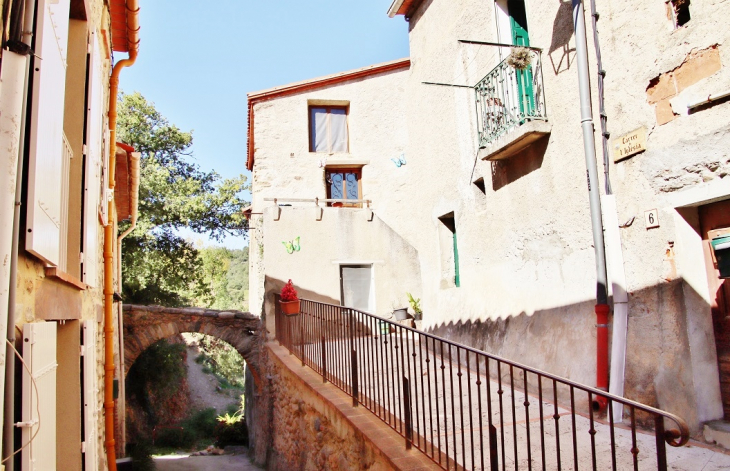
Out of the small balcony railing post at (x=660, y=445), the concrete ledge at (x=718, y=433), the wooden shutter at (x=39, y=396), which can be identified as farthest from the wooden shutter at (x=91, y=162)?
the concrete ledge at (x=718, y=433)

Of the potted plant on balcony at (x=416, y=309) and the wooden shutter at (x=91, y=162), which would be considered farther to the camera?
the potted plant on balcony at (x=416, y=309)

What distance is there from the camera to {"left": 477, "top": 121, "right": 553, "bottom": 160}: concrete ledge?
19.7 ft

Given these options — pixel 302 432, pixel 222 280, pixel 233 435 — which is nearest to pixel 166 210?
pixel 233 435

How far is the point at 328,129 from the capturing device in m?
13.3

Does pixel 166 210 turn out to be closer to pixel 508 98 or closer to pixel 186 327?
pixel 186 327

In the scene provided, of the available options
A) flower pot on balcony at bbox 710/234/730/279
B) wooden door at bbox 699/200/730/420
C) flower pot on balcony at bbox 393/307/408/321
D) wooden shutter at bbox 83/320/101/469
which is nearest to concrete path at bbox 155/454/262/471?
flower pot on balcony at bbox 393/307/408/321

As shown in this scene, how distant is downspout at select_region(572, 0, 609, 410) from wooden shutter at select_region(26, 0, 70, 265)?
453 cm

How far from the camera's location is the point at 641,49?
15.5 feet

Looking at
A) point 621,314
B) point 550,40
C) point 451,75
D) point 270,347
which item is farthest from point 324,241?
point 621,314

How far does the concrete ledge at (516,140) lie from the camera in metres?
6.02

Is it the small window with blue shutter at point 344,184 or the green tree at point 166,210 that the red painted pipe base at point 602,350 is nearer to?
the small window with blue shutter at point 344,184

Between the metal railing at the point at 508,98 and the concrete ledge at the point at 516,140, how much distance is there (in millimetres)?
130

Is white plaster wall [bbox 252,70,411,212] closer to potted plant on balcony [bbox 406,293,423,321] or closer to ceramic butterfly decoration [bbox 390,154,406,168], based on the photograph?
ceramic butterfly decoration [bbox 390,154,406,168]

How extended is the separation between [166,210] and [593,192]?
46.4 feet
